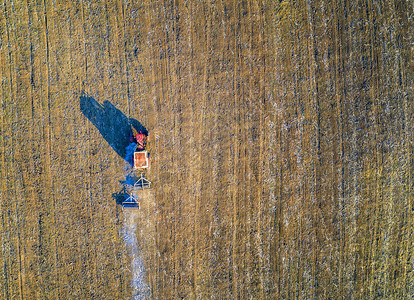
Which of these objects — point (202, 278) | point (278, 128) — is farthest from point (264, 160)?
point (202, 278)

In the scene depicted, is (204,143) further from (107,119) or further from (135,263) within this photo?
(135,263)

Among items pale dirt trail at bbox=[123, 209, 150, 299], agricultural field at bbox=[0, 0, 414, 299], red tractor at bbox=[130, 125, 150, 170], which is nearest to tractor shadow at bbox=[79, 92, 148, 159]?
agricultural field at bbox=[0, 0, 414, 299]

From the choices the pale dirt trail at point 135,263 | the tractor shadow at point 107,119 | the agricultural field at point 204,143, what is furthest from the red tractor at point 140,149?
the pale dirt trail at point 135,263

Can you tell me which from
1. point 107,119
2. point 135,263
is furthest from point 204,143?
point 135,263

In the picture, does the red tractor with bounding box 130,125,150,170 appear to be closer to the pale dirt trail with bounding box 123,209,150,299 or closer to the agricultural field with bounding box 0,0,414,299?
the agricultural field with bounding box 0,0,414,299

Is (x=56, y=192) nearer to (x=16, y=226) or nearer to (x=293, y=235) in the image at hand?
(x=16, y=226)

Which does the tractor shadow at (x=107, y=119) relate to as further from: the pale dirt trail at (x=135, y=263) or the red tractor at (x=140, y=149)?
the pale dirt trail at (x=135, y=263)
